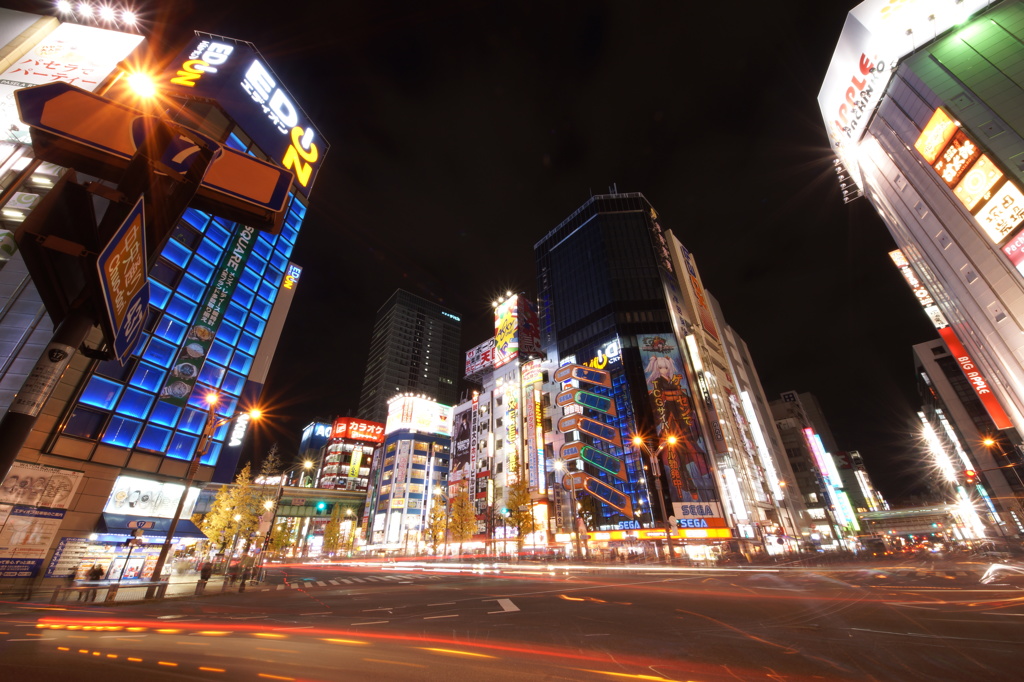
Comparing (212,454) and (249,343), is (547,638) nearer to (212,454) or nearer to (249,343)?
(212,454)

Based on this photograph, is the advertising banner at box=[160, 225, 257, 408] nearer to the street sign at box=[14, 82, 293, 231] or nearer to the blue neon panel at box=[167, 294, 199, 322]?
the blue neon panel at box=[167, 294, 199, 322]

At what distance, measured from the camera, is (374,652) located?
7.22 metres

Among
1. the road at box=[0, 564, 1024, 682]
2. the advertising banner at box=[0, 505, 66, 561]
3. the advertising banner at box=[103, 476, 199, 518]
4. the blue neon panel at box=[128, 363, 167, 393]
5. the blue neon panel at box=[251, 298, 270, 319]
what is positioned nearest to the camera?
the road at box=[0, 564, 1024, 682]

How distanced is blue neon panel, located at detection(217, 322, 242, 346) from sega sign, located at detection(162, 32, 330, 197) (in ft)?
50.0

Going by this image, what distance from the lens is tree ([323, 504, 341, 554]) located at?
7394cm

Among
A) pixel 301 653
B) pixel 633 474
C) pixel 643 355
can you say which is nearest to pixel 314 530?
pixel 633 474

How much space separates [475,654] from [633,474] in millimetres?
57479

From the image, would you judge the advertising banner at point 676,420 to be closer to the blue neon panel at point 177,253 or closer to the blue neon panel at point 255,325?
the blue neon panel at point 255,325

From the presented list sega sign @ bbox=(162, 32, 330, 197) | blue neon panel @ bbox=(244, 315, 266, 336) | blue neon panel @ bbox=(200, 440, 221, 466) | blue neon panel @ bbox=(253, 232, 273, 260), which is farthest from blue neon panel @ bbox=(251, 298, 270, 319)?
sega sign @ bbox=(162, 32, 330, 197)

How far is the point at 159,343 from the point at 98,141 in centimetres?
3286

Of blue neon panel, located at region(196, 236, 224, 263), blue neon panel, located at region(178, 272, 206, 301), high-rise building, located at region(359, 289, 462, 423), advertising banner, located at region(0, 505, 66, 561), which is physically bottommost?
advertising banner, located at region(0, 505, 66, 561)

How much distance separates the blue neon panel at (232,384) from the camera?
1319 inches

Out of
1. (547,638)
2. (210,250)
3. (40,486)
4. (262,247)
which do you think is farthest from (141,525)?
(547,638)

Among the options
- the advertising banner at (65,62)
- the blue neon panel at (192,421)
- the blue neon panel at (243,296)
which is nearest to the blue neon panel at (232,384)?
the blue neon panel at (192,421)
